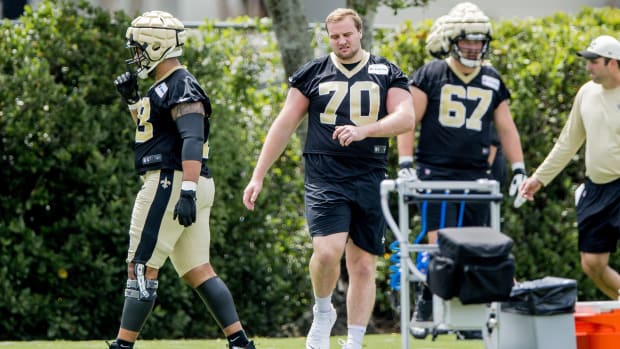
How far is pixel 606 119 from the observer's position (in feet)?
31.2

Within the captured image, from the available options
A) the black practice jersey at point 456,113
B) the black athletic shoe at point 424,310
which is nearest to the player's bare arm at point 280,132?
the black practice jersey at point 456,113

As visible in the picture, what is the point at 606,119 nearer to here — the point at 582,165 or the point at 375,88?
the point at 375,88

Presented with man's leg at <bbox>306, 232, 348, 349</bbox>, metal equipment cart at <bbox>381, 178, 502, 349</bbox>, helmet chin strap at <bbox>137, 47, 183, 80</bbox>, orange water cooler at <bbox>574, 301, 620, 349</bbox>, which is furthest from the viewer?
man's leg at <bbox>306, 232, 348, 349</bbox>

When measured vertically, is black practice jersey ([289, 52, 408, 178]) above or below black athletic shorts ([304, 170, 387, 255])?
above

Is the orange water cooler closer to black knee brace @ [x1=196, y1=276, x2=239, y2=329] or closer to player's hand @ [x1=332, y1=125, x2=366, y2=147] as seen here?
player's hand @ [x1=332, y1=125, x2=366, y2=147]

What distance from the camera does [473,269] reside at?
6.20 m

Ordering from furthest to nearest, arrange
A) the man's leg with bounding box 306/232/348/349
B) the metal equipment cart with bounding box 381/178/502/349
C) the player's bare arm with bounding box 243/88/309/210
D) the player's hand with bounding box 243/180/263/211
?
the player's bare arm with bounding box 243/88/309/210 < the player's hand with bounding box 243/180/263/211 < the man's leg with bounding box 306/232/348/349 < the metal equipment cart with bounding box 381/178/502/349

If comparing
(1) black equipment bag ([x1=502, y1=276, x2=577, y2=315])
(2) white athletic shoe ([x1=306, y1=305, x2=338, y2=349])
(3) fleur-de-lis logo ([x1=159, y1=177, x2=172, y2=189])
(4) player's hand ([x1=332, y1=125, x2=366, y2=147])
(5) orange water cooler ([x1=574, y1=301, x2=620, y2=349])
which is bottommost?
(2) white athletic shoe ([x1=306, y1=305, x2=338, y2=349])

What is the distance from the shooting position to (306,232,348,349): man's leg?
8.10 meters

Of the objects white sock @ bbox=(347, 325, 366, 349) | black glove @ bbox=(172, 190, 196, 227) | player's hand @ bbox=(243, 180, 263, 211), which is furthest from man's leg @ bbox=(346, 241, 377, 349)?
black glove @ bbox=(172, 190, 196, 227)

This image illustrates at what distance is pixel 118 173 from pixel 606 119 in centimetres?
432

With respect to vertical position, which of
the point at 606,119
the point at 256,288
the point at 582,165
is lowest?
the point at 256,288

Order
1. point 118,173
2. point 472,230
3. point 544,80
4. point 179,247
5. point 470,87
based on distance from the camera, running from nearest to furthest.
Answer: point 472,230 < point 179,247 < point 470,87 < point 118,173 < point 544,80

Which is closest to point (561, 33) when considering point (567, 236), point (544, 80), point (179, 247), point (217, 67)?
point (544, 80)
